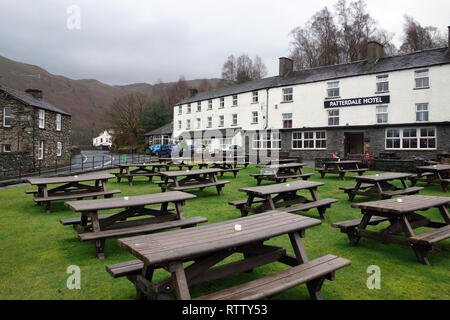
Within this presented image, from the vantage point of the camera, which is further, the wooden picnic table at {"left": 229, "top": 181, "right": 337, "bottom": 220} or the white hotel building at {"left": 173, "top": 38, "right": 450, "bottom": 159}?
the white hotel building at {"left": 173, "top": 38, "right": 450, "bottom": 159}

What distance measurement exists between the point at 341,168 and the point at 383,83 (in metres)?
12.6

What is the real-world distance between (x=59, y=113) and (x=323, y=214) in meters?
28.1

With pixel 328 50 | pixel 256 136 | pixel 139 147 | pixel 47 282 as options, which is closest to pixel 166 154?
pixel 256 136

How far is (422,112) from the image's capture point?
22188mm

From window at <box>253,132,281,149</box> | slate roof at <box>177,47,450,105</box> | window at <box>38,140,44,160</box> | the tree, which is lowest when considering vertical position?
window at <box>38,140,44,160</box>

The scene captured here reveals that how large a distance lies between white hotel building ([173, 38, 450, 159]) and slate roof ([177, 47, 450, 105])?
65 mm

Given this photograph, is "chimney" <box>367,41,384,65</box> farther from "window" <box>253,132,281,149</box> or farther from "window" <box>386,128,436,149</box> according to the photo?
"window" <box>253,132,281,149</box>

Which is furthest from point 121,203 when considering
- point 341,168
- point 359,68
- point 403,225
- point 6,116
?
point 359,68

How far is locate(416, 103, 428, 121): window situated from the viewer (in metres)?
22.0

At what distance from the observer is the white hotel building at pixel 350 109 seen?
21.8 meters

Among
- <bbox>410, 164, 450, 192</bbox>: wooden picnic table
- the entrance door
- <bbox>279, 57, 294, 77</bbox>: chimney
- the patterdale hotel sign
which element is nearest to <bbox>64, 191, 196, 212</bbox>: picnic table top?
<bbox>410, 164, 450, 192</bbox>: wooden picnic table

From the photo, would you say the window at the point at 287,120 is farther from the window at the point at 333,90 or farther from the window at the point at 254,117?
the window at the point at 333,90
